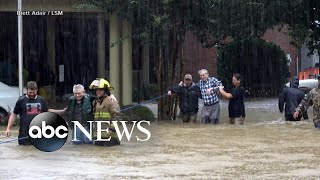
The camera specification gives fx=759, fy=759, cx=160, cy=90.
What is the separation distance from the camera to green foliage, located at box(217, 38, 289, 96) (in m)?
32.6

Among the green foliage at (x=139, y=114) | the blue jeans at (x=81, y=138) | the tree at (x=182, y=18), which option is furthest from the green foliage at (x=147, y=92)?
the blue jeans at (x=81, y=138)

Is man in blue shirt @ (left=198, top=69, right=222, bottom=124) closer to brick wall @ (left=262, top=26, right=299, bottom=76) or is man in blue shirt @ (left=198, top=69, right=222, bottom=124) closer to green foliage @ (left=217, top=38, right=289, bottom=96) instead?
green foliage @ (left=217, top=38, right=289, bottom=96)

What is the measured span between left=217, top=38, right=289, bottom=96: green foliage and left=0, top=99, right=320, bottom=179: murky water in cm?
1508

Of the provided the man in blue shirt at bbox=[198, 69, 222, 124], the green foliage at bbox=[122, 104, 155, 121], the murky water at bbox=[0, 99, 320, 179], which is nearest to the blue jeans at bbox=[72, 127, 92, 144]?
the murky water at bbox=[0, 99, 320, 179]

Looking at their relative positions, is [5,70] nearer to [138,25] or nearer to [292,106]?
[138,25]

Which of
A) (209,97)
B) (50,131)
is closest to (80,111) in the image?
(50,131)

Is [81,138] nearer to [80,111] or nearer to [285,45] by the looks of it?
[80,111]

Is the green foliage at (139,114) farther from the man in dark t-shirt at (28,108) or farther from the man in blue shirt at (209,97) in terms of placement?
the man in dark t-shirt at (28,108)

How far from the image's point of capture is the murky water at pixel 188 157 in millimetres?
11016

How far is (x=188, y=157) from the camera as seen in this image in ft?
42.0

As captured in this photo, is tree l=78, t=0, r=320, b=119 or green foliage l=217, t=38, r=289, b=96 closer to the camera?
tree l=78, t=0, r=320, b=119

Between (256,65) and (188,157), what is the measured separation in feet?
68.3

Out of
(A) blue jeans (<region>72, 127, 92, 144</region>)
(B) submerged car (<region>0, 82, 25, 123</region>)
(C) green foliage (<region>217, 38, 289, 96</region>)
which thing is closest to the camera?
(A) blue jeans (<region>72, 127, 92, 144</region>)

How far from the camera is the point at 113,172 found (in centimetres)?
1117
